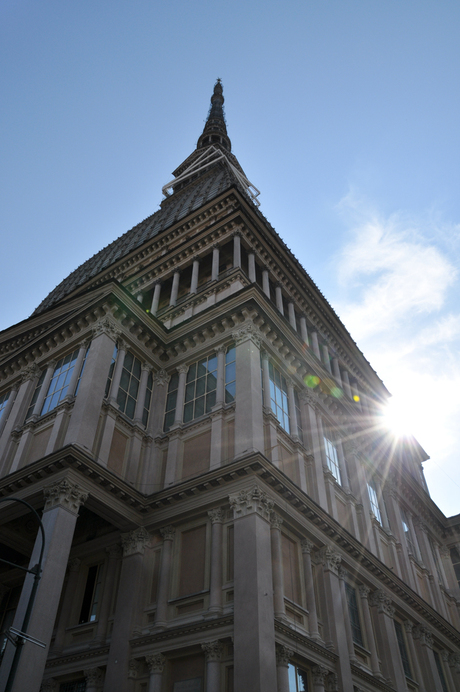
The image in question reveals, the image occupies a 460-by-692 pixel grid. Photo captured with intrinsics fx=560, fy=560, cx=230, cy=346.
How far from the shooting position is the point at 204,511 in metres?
19.0

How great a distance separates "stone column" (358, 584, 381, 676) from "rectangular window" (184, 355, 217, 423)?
32.6 ft

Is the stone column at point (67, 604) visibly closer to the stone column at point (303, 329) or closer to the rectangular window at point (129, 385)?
the rectangular window at point (129, 385)

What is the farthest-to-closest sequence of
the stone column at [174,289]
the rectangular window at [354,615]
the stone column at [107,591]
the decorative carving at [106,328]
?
the stone column at [174,289], the decorative carving at [106,328], the rectangular window at [354,615], the stone column at [107,591]

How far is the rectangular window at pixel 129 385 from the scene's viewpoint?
22.0 m

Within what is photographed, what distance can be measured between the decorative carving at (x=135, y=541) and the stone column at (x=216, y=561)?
2.74 m

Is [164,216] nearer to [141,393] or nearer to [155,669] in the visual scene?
[141,393]

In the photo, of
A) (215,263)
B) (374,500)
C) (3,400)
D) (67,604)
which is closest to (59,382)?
(3,400)

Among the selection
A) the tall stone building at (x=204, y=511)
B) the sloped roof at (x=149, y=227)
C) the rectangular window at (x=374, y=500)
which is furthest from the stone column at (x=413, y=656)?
the sloped roof at (x=149, y=227)

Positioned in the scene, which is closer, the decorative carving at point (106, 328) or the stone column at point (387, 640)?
the decorative carving at point (106, 328)

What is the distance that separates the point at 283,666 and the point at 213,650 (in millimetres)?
2004

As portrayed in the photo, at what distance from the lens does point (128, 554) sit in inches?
762

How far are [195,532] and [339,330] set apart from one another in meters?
20.9

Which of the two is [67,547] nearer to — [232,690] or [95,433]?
[95,433]

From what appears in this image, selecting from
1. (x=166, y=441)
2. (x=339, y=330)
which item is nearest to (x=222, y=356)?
(x=166, y=441)
